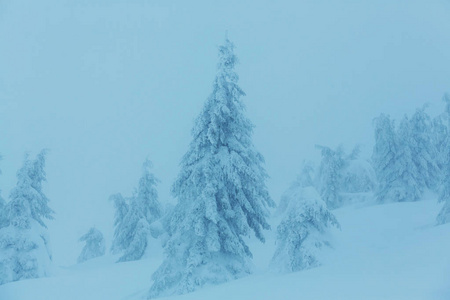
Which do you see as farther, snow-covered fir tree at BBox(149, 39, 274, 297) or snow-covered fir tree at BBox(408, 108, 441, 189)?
snow-covered fir tree at BBox(408, 108, 441, 189)

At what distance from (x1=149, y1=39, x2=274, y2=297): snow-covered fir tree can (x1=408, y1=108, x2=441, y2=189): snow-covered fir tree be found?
88.5 ft

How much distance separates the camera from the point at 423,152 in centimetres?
3816

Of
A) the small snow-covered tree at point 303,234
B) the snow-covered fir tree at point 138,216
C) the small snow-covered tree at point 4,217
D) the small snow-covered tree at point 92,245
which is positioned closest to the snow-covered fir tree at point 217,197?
the small snow-covered tree at point 303,234

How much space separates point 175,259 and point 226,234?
2.33 m

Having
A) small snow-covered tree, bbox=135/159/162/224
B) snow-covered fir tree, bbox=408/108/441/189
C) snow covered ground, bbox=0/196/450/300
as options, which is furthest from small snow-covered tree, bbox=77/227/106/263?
snow-covered fir tree, bbox=408/108/441/189

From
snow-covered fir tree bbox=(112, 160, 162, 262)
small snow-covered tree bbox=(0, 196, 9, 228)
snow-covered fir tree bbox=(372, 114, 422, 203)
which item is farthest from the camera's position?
snow-covered fir tree bbox=(372, 114, 422, 203)

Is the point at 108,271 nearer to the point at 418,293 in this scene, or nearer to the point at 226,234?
Result: the point at 226,234

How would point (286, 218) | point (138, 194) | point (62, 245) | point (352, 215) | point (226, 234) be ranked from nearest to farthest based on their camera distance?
point (286, 218), point (226, 234), point (352, 215), point (138, 194), point (62, 245)

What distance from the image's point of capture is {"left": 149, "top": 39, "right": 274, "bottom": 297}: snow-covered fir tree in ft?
49.9

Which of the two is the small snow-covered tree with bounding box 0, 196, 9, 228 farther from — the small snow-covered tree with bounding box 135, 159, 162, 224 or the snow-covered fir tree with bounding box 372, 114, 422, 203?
the snow-covered fir tree with bounding box 372, 114, 422, 203

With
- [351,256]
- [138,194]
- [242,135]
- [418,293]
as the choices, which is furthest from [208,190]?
[138,194]

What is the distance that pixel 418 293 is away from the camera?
26.5 feet

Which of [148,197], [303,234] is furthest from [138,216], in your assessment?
[303,234]

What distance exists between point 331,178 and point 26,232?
3278cm
